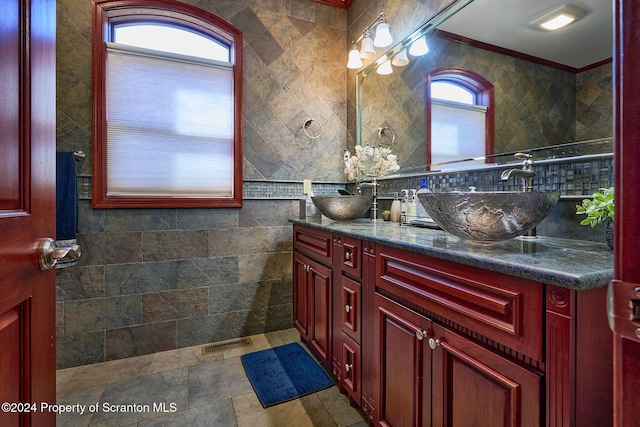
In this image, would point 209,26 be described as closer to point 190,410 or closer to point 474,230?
point 474,230

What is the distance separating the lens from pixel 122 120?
1951mm

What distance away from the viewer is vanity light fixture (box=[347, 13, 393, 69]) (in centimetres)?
199

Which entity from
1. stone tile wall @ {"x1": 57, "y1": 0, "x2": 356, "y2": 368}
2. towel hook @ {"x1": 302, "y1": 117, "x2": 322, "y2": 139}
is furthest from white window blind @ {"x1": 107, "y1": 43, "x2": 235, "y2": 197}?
towel hook @ {"x1": 302, "y1": 117, "x2": 322, "y2": 139}

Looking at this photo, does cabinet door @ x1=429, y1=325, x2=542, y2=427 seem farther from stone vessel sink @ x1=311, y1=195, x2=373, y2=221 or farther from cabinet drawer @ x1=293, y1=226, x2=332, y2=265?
stone vessel sink @ x1=311, y1=195, x2=373, y2=221

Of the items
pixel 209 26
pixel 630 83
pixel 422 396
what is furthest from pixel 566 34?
pixel 209 26

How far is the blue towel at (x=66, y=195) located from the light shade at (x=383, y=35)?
2.15 metres

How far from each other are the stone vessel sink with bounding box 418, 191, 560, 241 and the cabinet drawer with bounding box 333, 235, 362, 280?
465mm

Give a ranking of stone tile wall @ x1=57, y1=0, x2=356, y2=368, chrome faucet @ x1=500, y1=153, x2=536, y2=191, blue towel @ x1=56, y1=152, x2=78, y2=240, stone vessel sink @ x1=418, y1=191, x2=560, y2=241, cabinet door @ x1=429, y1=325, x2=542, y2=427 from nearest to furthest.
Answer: cabinet door @ x1=429, y1=325, x2=542, y2=427 → stone vessel sink @ x1=418, y1=191, x2=560, y2=241 → chrome faucet @ x1=500, y1=153, x2=536, y2=191 → blue towel @ x1=56, y1=152, x2=78, y2=240 → stone tile wall @ x1=57, y1=0, x2=356, y2=368

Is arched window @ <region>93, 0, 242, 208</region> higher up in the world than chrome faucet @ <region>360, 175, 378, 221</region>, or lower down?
higher up

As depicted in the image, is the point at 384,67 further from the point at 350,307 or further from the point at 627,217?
the point at 627,217

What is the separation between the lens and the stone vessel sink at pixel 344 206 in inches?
74.4

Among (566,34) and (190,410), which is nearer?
(566,34)

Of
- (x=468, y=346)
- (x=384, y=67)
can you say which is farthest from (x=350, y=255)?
(x=384, y=67)

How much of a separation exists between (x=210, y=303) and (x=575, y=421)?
2.12 meters
